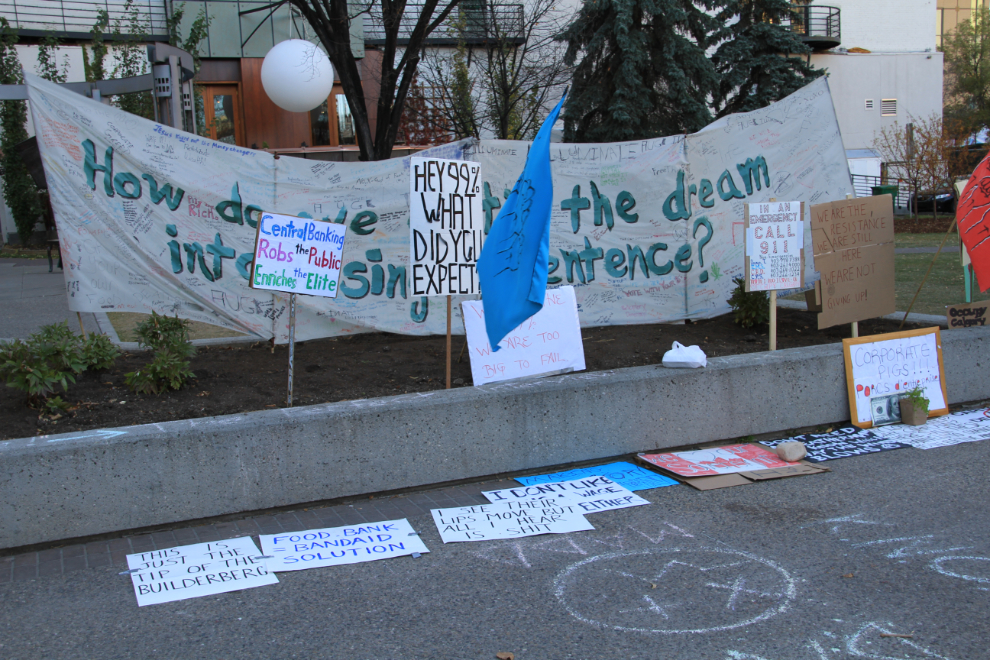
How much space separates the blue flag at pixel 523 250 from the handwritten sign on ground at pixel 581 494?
863 mm

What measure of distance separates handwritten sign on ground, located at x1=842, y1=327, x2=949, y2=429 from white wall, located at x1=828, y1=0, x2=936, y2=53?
1388 inches

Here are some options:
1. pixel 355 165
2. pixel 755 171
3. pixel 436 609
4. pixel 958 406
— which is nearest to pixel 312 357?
pixel 355 165

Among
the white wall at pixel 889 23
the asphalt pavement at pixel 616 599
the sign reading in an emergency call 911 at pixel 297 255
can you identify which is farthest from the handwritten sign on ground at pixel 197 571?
the white wall at pixel 889 23

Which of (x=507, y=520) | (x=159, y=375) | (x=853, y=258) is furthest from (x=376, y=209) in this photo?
(x=853, y=258)

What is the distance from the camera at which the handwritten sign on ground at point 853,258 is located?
20.7 ft

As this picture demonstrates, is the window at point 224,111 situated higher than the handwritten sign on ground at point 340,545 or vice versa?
the window at point 224,111

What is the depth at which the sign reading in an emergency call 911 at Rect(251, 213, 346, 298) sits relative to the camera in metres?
4.85

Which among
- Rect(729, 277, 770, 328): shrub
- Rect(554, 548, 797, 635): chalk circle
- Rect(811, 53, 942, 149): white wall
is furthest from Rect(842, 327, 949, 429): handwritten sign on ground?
Rect(811, 53, 942, 149): white wall

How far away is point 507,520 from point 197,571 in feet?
4.99

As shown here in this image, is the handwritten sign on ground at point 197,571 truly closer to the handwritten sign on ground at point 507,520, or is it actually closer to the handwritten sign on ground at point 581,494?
the handwritten sign on ground at point 507,520

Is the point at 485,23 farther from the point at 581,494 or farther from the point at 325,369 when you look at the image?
the point at 581,494

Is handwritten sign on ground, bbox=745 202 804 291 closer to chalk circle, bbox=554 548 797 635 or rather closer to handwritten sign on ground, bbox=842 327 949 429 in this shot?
handwritten sign on ground, bbox=842 327 949 429

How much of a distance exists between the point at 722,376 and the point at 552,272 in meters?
2.20

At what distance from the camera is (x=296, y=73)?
1476 centimetres
